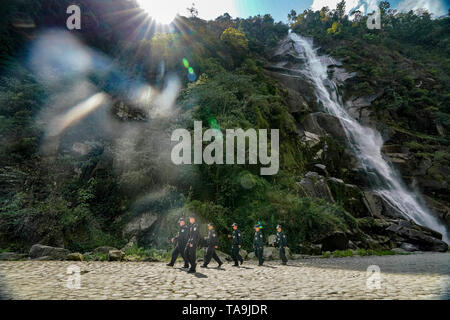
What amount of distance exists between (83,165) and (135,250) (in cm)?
619

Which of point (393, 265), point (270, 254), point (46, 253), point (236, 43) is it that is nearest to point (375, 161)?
point (393, 265)

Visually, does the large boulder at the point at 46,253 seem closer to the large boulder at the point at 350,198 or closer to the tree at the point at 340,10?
the large boulder at the point at 350,198

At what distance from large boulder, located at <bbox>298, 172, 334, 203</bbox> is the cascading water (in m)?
6.56

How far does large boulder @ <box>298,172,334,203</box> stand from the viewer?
1695cm

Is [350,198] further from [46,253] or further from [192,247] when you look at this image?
[46,253]

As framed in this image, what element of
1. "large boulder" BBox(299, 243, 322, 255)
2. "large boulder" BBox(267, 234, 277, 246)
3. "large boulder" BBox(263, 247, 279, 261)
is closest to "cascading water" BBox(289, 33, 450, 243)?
"large boulder" BBox(299, 243, 322, 255)

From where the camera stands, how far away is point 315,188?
57.5 ft

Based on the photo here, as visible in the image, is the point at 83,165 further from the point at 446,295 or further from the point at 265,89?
the point at 265,89

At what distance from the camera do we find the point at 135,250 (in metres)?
10.1

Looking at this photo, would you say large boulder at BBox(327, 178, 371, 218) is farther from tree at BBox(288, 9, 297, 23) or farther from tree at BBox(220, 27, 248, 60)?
tree at BBox(288, 9, 297, 23)

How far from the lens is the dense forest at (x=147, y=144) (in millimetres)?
11266

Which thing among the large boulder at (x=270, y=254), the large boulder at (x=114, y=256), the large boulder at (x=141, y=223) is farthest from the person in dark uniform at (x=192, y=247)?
the large boulder at (x=270, y=254)

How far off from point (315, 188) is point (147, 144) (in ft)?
40.3
